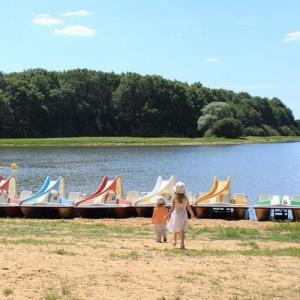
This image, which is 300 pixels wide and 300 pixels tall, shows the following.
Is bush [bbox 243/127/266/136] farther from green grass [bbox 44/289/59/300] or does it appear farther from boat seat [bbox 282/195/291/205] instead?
green grass [bbox 44/289/59/300]

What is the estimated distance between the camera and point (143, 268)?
11.6 metres

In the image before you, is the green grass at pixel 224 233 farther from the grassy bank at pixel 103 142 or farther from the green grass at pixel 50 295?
the grassy bank at pixel 103 142

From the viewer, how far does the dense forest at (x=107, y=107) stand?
124 meters

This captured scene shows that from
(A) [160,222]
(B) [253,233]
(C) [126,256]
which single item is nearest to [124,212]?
(B) [253,233]

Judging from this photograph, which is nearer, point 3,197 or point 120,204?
point 120,204

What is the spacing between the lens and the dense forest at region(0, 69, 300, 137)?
124 meters

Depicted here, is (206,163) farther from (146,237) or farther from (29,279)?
(29,279)

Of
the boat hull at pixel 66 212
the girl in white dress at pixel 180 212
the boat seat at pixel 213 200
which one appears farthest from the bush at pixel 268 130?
the girl in white dress at pixel 180 212

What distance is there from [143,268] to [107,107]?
419 ft

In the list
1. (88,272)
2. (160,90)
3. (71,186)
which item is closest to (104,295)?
(88,272)

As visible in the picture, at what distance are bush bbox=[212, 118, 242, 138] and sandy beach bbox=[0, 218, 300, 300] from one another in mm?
109487

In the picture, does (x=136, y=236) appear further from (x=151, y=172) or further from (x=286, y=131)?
(x=286, y=131)

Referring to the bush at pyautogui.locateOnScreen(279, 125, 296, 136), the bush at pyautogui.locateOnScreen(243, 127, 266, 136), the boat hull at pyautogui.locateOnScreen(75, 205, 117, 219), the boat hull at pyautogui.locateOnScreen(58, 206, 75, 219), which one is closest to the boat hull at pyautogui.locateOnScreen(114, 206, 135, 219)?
the boat hull at pyautogui.locateOnScreen(75, 205, 117, 219)

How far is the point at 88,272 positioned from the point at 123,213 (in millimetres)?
16466
